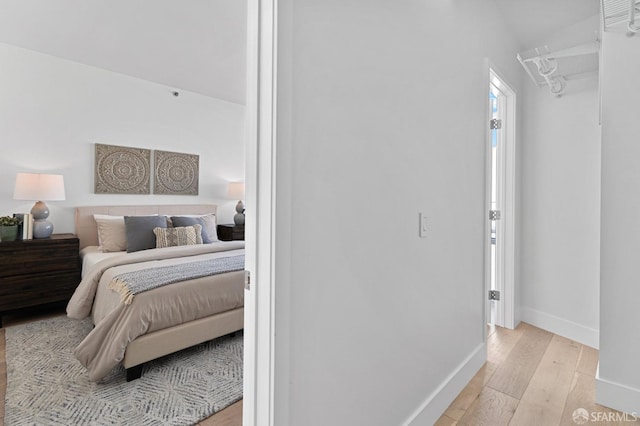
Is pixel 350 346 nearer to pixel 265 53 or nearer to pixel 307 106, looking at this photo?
pixel 307 106

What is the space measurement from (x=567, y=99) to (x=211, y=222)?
399 cm

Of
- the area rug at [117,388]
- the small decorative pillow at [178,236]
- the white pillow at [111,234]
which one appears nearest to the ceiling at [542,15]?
the area rug at [117,388]

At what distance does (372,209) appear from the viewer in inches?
50.3

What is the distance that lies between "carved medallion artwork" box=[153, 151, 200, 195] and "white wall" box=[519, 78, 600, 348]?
404 cm

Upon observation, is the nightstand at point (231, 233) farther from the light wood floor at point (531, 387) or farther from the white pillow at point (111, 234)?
the light wood floor at point (531, 387)

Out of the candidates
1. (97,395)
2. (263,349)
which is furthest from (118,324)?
(263,349)

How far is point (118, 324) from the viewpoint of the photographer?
2078 millimetres

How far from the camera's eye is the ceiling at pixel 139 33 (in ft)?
8.50

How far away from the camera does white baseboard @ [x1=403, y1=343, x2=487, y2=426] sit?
61.9 inches

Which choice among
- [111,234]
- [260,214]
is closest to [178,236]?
[111,234]

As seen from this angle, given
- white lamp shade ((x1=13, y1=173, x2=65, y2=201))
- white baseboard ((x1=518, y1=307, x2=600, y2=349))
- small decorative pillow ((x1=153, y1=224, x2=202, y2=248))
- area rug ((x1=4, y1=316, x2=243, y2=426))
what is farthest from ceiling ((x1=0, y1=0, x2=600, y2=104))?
area rug ((x1=4, y1=316, x2=243, y2=426))

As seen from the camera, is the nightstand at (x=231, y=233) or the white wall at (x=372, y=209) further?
the nightstand at (x=231, y=233)

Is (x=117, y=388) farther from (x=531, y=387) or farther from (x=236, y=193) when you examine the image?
(x=236, y=193)

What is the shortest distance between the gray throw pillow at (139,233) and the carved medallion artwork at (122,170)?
2.19 feet
